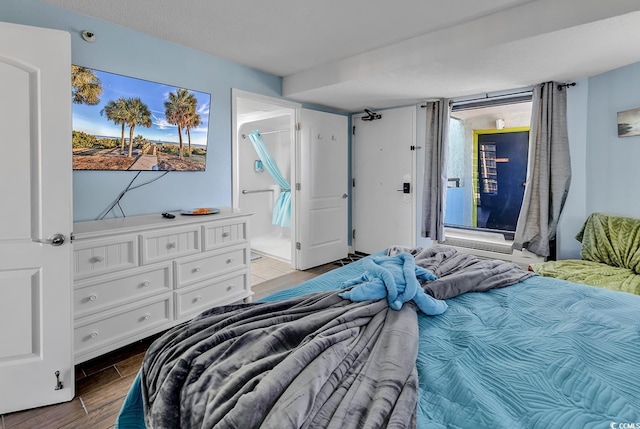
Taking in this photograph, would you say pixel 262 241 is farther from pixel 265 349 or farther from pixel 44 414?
pixel 265 349

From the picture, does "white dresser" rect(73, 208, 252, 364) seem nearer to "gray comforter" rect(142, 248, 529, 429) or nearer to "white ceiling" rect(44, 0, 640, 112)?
"gray comforter" rect(142, 248, 529, 429)

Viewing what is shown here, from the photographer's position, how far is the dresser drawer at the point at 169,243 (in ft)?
7.65

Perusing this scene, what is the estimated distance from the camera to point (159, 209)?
2863 mm

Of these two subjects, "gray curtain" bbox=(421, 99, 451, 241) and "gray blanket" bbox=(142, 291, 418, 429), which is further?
"gray curtain" bbox=(421, 99, 451, 241)

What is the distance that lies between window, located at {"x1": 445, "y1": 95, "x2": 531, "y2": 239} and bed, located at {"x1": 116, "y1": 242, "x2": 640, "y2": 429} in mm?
3263

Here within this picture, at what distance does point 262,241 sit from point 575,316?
4858mm

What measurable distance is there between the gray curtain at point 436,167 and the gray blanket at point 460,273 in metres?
1.99

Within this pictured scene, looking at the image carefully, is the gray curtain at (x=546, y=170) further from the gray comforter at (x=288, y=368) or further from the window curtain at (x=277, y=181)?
the window curtain at (x=277, y=181)

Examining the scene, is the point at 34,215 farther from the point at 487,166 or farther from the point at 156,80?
the point at 487,166

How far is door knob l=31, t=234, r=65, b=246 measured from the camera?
171 cm

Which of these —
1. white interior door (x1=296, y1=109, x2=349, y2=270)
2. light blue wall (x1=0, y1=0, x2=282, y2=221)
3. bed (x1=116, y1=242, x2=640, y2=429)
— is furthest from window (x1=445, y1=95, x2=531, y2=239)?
bed (x1=116, y1=242, x2=640, y2=429)

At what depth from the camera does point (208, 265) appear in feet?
8.97

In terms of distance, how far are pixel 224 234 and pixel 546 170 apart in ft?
10.3

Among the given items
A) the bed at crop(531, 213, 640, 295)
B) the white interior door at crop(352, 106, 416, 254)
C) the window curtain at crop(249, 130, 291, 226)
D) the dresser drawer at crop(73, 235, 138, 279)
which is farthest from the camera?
→ the window curtain at crop(249, 130, 291, 226)
